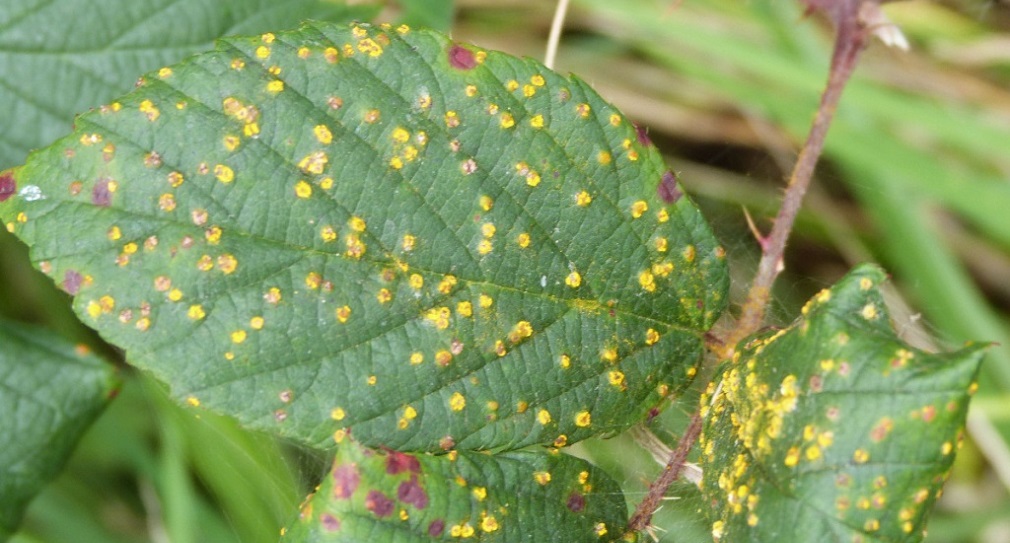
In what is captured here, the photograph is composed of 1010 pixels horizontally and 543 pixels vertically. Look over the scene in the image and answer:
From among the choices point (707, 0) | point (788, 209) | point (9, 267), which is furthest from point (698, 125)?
point (9, 267)

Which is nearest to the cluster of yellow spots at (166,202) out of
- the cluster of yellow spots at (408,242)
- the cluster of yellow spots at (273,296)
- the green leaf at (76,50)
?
the cluster of yellow spots at (273,296)

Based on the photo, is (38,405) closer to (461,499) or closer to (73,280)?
→ (73,280)

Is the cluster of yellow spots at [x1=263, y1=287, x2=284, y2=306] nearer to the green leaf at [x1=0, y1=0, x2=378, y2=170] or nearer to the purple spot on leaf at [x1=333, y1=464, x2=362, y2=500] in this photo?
the purple spot on leaf at [x1=333, y1=464, x2=362, y2=500]

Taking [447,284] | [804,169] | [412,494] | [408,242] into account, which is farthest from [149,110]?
[804,169]

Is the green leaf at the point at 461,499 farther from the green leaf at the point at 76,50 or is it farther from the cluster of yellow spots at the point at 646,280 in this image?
the green leaf at the point at 76,50

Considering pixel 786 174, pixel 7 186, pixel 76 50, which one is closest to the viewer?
pixel 7 186

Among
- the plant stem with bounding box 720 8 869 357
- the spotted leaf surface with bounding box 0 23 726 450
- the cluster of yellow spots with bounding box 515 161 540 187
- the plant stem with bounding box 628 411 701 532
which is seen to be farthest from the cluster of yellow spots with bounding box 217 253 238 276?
the plant stem with bounding box 720 8 869 357

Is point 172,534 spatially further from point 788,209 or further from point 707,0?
point 707,0
